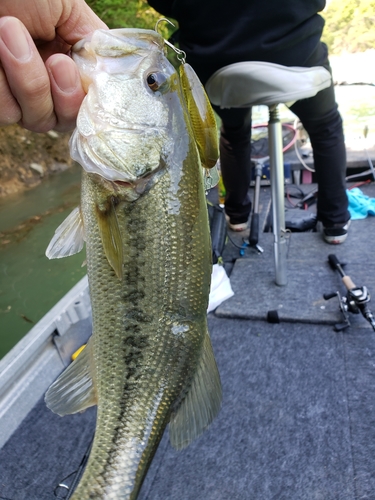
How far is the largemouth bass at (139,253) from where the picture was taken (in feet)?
2.99

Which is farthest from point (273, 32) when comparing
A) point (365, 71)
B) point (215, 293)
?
point (365, 71)

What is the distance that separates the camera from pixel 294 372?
7.06 ft

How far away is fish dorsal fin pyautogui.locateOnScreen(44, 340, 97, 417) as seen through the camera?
979mm

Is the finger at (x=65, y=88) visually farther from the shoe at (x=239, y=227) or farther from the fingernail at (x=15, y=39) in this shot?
the shoe at (x=239, y=227)

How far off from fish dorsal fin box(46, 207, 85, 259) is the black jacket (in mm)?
1690

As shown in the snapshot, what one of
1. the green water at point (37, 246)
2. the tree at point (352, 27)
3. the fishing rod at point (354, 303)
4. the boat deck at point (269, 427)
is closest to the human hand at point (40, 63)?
the boat deck at point (269, 427)

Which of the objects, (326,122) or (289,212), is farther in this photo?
(289,212)

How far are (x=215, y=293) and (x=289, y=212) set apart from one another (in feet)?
5.93

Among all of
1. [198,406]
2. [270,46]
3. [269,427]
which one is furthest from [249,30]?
[269,427]

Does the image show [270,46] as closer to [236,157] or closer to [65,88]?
[236,157]

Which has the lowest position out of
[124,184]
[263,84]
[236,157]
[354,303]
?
[354,303]

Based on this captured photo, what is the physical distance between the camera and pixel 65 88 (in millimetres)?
889

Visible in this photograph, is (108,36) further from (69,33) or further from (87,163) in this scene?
(87,163)

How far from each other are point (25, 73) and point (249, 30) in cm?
171
